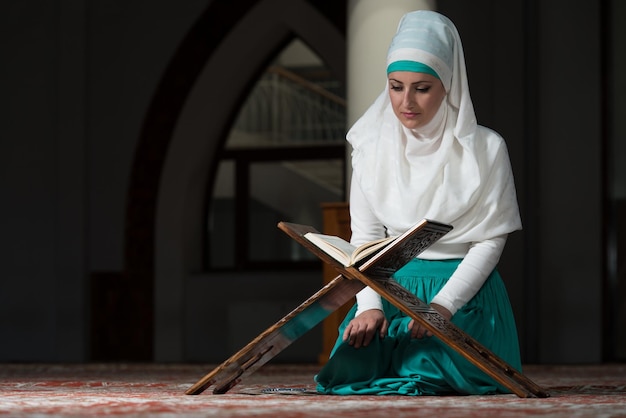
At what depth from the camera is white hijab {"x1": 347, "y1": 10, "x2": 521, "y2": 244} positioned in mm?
3279

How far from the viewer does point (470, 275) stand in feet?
10.5

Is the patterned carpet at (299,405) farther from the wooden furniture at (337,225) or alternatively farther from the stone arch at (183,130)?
the stone arch at (183,130)

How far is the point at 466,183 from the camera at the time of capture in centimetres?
331

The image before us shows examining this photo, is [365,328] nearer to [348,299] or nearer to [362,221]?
[348,299]

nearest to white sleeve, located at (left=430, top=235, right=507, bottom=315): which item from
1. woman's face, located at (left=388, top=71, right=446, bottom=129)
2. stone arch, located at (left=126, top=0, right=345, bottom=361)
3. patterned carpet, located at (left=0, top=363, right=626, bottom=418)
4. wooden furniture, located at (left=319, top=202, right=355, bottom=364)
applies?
patterned carpet, located at (left=0, top=363, right=626, bottom=418)

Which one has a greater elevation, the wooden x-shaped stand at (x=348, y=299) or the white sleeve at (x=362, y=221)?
the white sleeve at (x=362, y=221)

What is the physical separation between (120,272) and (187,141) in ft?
4.11

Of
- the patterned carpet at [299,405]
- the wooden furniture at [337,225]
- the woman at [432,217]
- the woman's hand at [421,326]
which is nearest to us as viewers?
the patterned carpet at [299,405]

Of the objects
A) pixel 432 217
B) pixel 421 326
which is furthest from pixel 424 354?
pixel 432 217

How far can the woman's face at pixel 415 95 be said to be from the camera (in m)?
3.24

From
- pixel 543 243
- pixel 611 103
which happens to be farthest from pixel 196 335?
pixel 611 103

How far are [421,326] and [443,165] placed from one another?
53cm

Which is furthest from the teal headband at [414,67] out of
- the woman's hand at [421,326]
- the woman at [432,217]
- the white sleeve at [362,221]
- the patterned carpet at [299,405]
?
the patterned carpet at [299,405]

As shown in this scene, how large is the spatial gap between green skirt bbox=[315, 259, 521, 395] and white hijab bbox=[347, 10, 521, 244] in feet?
0.50
